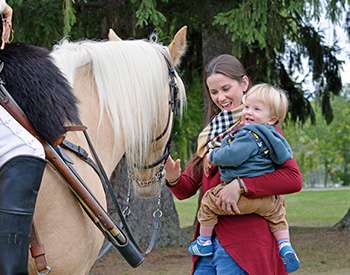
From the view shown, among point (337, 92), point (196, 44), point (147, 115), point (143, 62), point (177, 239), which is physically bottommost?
point (177, 239)

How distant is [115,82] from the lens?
3.73m

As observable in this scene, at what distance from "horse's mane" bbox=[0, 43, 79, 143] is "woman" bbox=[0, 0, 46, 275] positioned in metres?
0.20

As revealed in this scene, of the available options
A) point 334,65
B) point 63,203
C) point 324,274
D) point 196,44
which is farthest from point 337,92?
point 63,203

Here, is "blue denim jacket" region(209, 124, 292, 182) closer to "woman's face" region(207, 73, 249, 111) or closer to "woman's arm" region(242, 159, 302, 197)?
"woman's arm" region(242, 159, 302, 197)

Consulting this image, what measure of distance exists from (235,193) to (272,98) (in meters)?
0.52

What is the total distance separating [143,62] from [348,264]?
7680mm

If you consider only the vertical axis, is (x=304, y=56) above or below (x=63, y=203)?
below

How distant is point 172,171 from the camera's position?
14.5 ft

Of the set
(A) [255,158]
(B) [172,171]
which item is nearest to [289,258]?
(A) [255,158]

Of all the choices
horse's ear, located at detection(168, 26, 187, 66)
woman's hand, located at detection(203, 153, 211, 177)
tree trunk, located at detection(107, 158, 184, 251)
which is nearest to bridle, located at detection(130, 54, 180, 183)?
horse's ear, located at detection(168, 26, 187, 66)

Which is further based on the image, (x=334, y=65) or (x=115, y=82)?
(x=334, y=65)

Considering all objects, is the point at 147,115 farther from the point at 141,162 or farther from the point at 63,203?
the point at 63,203

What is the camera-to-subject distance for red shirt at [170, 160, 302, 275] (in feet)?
12.7

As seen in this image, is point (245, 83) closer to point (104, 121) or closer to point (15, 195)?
point (104, 121)
